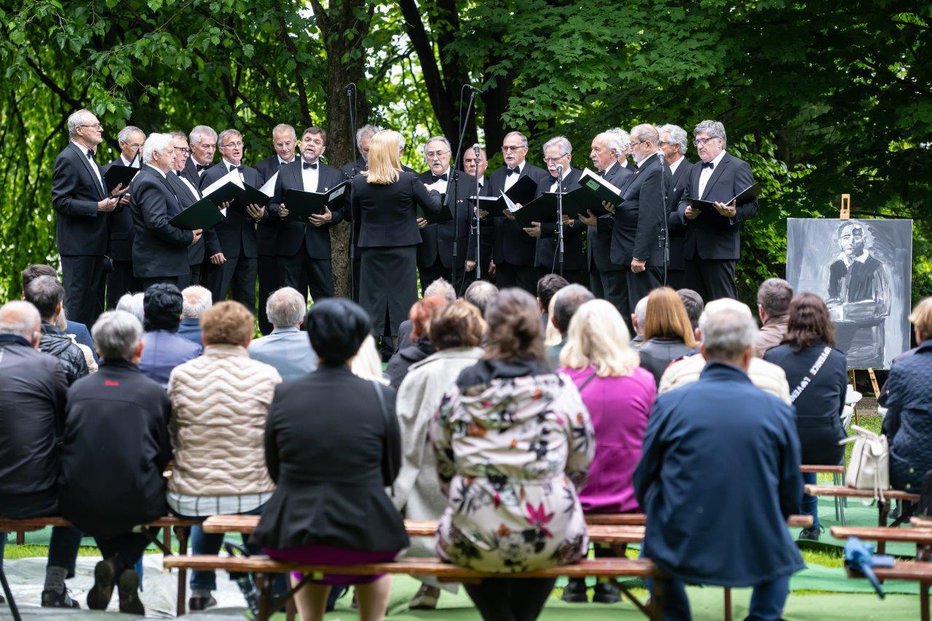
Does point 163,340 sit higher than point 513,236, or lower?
lower

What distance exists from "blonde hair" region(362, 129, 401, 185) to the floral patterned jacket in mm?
6482

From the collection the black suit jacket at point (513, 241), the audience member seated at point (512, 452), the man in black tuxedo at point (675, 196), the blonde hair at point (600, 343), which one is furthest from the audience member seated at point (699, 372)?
the black suit jacket at point (513, 241)

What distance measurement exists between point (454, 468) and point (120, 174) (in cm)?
679

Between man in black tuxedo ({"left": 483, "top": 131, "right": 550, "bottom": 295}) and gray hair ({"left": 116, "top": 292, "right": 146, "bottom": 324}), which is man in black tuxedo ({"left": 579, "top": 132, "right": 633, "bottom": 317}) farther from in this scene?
gray hair ({"left": 116, "top": 292, "right": 146, "bottom": 324})

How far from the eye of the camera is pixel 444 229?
12.2 metres

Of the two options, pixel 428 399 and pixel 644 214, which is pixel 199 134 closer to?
pixel 644 214

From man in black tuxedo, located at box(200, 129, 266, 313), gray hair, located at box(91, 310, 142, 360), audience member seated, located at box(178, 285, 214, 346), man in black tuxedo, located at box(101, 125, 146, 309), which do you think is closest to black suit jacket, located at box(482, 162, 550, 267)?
man in black tuxedo, located at box(200, 129, 266, 313)

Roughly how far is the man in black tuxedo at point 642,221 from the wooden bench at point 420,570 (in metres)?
5.80

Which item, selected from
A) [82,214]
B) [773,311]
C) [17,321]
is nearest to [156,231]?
[82,214]

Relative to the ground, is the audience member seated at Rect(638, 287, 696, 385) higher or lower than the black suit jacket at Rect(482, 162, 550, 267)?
lower

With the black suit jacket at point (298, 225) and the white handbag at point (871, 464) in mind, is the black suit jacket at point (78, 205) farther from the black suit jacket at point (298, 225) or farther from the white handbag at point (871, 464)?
the white handbag at point (871, 464)

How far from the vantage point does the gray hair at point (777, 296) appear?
761 centimetres

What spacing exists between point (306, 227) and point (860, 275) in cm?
480

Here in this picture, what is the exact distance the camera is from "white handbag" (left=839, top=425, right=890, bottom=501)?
6.36m
